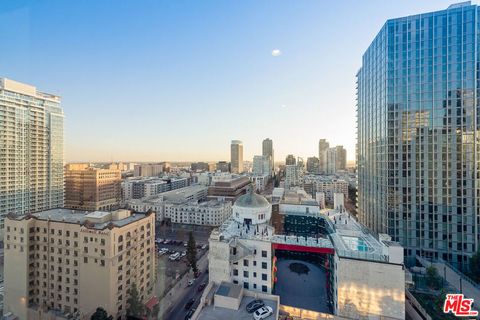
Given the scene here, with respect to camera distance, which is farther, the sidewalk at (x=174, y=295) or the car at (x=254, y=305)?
the sidewalk at (x=174, y=295)

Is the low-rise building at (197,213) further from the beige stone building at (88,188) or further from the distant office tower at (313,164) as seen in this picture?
the distant office tower at (313,164)

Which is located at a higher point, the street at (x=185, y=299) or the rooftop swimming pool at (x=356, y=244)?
the rooftop swimming pool at (x=356, y=244)

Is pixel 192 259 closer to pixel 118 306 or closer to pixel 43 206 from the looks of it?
pixel 118 306

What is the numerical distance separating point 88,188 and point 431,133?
1185 inches

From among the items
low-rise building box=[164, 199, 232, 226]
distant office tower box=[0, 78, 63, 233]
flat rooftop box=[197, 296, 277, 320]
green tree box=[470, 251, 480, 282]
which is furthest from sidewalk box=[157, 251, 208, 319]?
distant office tower box=[0, 78, 63, 233]

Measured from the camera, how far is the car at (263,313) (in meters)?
6.47

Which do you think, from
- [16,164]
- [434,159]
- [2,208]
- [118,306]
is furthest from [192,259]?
[16,164]

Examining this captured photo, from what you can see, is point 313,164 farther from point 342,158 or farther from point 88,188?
point 88,188

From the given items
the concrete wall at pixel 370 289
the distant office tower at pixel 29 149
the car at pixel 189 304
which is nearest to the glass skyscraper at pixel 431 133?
the concrete wall at pixel 370 289

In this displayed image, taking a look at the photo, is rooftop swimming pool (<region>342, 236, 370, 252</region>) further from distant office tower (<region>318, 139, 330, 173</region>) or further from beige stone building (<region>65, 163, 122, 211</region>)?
distant office tower (<region>318, 139, 330, 173</region>)

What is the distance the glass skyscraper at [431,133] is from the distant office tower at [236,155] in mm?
52687

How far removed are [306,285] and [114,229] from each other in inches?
335

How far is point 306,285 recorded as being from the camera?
1025 cm

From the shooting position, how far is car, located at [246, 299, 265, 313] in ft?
22.5
